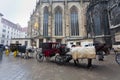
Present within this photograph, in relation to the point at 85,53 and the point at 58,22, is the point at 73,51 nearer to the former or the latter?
the point at 85,53

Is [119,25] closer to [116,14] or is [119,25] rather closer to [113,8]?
[116,14]

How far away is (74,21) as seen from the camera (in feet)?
131

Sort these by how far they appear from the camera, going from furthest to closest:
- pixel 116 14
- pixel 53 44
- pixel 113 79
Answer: pixel 116 14 → pixel 53 44 → pixel 113 79

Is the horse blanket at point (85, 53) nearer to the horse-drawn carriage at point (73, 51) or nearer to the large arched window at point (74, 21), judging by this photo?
the horse-drawn carriage at point (73, 51)

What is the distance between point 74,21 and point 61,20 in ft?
13.5

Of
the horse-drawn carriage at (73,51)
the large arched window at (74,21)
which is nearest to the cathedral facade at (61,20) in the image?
the large arched window at (74,21)

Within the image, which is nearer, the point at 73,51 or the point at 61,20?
the point at 73,51

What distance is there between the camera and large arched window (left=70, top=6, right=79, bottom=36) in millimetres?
39028

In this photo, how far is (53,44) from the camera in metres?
11.4

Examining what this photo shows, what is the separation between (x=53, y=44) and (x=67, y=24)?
27.7 m

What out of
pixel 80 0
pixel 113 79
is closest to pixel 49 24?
pixel 80 0

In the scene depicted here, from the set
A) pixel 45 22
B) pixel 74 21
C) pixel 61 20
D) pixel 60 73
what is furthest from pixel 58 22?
pixel 60 73

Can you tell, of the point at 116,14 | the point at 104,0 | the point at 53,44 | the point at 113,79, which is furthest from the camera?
the point at 104,0

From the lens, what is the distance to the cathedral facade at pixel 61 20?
38.2 meters
